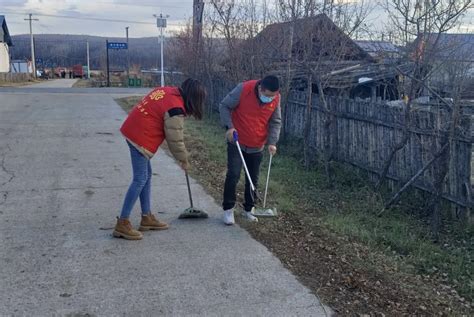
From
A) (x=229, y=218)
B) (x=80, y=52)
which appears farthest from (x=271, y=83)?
(x=80, y=52)

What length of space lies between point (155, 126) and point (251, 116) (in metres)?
1.06

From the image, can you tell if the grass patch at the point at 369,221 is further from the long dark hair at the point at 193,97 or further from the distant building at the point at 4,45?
the distant building at the point at 4,45

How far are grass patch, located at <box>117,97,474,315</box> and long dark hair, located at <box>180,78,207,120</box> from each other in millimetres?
1346

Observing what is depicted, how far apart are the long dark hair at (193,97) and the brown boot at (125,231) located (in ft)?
3.88

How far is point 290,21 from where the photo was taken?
28.6 feet

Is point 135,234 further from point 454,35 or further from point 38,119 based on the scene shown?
point 38,119

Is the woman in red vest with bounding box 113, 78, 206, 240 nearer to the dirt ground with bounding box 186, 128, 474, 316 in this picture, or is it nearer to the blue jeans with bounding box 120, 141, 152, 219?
the blue jeans with bounding box 120, 141, 152, 219

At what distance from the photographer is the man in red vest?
17.4 feet

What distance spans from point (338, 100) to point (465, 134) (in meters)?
3.25

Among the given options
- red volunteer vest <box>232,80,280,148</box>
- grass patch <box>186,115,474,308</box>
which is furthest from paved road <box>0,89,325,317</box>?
grass patch <box>186,115,474,308</box>

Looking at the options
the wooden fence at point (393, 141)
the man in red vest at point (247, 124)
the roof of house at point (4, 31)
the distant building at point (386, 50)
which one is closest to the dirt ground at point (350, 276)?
the man in red vest at point (247, 124)

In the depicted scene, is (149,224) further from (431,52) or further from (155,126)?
(431,52)

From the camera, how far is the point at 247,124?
211 inches

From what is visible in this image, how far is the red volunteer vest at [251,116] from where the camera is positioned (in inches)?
209
